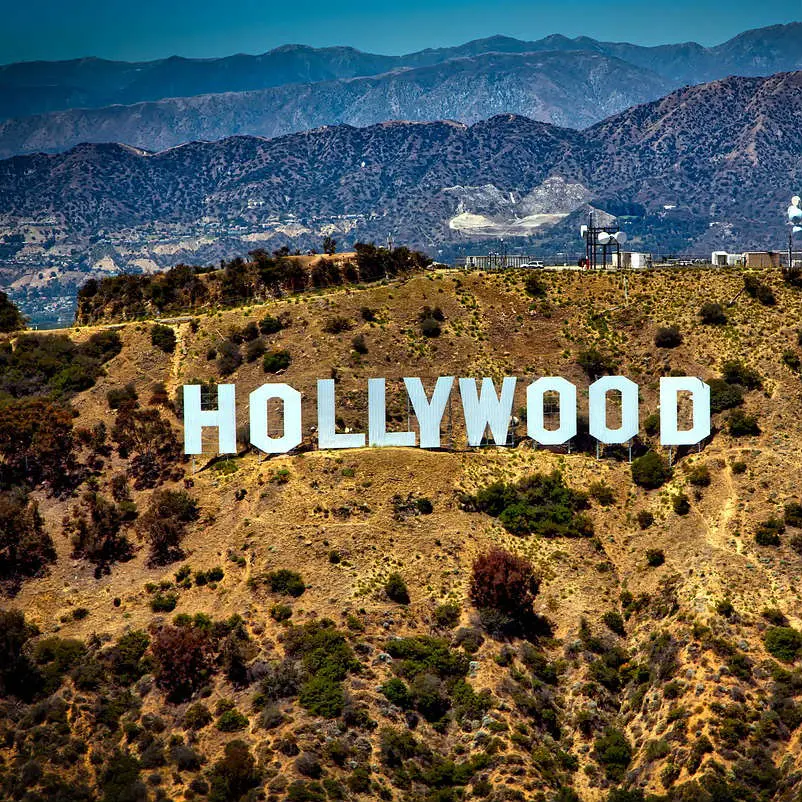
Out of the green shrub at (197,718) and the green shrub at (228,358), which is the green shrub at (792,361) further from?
the green shrub at (197,718)

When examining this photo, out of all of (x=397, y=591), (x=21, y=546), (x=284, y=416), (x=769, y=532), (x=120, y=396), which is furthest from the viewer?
(x=120, y=396)

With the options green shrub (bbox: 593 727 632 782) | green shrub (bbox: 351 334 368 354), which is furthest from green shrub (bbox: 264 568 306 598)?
green shrub (bbox: 351 334 368 354)

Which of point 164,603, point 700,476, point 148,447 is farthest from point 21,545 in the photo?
point 700,476

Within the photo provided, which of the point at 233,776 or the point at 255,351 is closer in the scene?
the point at 233,776

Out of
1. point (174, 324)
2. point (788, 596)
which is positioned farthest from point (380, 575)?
point (174, 324)

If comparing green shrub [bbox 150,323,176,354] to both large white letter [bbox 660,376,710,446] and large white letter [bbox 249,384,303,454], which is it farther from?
large white letter [bbox 660,376,710,446]

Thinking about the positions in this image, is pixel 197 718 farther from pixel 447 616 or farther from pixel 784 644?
pixel 784 644

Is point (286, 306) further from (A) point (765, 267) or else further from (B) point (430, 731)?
(B) point (430, 731)
